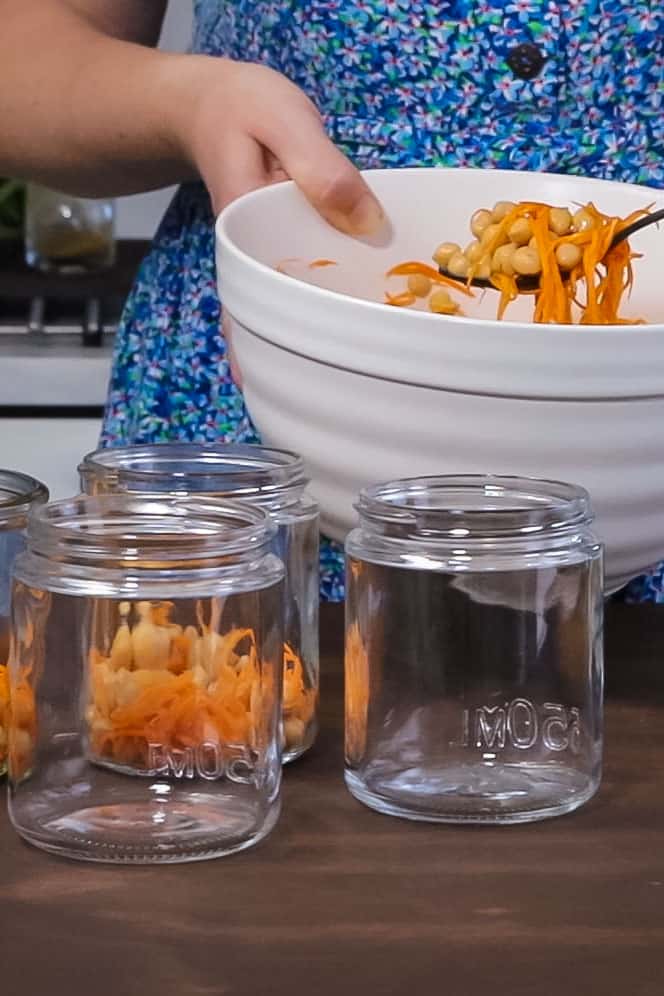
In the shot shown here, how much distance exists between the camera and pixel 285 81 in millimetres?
904

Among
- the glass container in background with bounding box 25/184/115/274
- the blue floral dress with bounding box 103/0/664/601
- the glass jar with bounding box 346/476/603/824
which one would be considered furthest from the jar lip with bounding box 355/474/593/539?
the glass container in background with bounding box 25/184/115/274

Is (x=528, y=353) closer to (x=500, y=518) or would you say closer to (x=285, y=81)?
(x=500, y=518)

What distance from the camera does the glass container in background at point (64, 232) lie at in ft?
7.27

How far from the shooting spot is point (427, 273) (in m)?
0.93

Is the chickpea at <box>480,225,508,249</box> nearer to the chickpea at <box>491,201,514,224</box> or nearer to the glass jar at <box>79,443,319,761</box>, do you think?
the chickpea at <box>491,201,514,224</box>

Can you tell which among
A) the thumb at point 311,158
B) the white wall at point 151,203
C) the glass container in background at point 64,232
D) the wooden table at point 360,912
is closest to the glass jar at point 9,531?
the wooden table at point 360,912

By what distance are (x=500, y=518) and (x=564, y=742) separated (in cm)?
9

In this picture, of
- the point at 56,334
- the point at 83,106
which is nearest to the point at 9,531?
the point at 83,106

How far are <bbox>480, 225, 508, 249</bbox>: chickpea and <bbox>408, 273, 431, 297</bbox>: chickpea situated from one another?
51mm

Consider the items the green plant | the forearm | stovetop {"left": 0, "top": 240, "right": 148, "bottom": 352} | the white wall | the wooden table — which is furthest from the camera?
the white wall

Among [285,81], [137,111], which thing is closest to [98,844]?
[285,81]

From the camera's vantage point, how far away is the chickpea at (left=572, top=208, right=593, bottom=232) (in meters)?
0.87

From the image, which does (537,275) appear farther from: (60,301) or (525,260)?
(60,301)

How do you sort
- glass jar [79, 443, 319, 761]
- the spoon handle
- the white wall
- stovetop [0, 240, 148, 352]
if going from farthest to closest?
the white wall < stovetop [0, 240, 148, 352] < the spoon handle < glass jar [79, 443, 319, 761]
